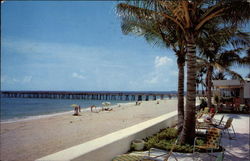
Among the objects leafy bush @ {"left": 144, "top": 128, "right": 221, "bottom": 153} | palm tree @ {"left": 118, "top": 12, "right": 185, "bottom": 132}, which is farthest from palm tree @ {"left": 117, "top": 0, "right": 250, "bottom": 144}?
palm tree @ {"left": 118, "top": 12, "right": 185, "bottom": 132}

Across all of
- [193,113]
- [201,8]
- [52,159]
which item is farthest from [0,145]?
[201,8]

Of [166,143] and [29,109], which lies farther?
[29,109]

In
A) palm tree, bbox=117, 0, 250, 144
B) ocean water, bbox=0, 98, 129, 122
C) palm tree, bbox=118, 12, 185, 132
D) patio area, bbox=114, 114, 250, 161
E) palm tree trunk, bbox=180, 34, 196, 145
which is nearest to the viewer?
patio area, bbox=114, 114, 250, 161

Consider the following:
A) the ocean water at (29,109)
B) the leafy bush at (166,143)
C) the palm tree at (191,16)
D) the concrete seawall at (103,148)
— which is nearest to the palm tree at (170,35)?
the leafy bush at (166,143)

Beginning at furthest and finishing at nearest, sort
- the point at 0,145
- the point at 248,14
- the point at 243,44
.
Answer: the point at 243,44 < the point at 0,145 < the point at 248,14

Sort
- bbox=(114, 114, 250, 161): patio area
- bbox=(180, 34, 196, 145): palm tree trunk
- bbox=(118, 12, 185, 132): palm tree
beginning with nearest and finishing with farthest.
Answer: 1. bbox=(114, 114, 250, 161): patio area
2. bbox=(180, 34, 196, 145): palm tree trunk
3. bbox=(118, 12, 185, 132): palm tree

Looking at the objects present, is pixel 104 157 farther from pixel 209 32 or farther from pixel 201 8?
pixel 209 32

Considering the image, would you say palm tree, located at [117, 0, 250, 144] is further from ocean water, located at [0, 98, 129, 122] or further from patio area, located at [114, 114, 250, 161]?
ocean water, located at [0, 98, 129, 122]

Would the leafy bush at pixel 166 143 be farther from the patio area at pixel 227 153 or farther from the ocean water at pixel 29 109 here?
the ocean water at pixel 29 109

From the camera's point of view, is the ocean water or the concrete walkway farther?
the ocean water

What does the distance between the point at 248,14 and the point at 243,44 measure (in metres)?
8.03

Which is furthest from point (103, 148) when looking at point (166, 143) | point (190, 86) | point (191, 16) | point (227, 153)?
point (191, 16)

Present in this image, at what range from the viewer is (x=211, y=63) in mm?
15750

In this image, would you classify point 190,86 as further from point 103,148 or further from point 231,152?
point 103,148
